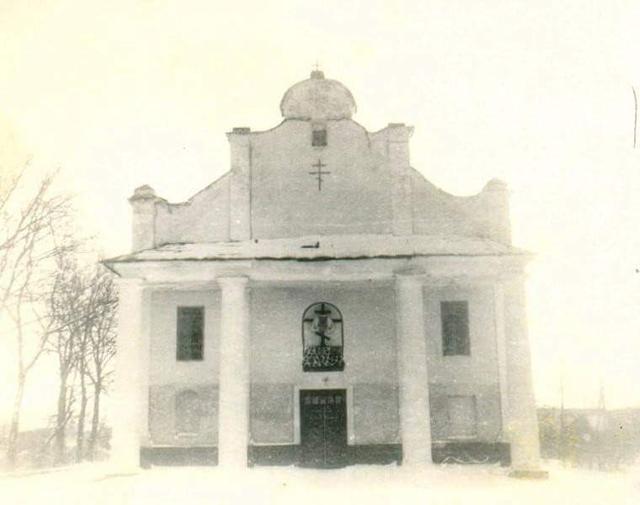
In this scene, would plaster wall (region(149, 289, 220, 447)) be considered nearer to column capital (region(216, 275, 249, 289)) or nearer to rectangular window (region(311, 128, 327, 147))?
column capital (region(216, 275, 249, 289))

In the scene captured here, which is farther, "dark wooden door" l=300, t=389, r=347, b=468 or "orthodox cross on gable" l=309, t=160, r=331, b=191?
"orthodox cross on gable" l=309, t=160, r=331, b=191

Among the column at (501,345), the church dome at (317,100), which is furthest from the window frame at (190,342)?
the column at (501,345)

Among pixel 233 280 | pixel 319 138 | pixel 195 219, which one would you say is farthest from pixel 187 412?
pixel 319 138

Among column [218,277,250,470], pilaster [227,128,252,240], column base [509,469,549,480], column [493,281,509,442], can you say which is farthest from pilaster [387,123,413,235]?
column base [509,469,549,480]

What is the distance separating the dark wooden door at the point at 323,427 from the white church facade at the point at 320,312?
41mm

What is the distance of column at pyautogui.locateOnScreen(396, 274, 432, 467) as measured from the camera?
681 inches

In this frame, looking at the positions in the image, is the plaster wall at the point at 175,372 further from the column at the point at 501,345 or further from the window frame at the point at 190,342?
the column at the point at 501,345

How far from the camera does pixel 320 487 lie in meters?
15.5

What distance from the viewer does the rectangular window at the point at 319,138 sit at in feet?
68.2

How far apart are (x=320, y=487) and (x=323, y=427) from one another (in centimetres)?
398

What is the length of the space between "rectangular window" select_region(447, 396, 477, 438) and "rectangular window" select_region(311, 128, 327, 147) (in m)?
8.50

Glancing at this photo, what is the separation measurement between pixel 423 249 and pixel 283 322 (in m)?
4.70

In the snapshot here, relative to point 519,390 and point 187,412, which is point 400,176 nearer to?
point 519,390

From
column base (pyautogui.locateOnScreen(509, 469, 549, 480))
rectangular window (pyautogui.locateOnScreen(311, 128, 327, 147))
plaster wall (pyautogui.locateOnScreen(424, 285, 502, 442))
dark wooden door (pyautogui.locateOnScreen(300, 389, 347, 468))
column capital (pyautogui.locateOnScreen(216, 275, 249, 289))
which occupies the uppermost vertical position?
rectangular window (pyautogui.locateOnScreen(311, 128, 327, 147))
